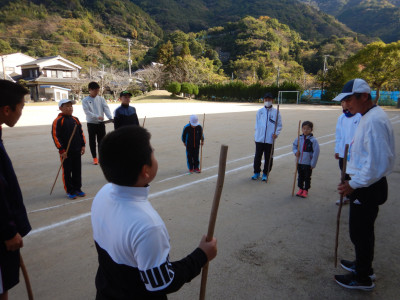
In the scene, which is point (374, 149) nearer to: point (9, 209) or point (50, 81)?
point (9, 209)

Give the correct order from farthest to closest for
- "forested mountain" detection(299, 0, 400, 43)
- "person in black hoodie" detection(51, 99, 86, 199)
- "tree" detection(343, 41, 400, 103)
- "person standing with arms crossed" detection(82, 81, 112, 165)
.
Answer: "forested mountain" detection(299, 0, 400, 43), "tree" detection(343, 41, 400, 103), "person standing with arms crossed" detection(82, 81, 112, 165), "person in black hoodie" detection(51, 99, 86, 199)

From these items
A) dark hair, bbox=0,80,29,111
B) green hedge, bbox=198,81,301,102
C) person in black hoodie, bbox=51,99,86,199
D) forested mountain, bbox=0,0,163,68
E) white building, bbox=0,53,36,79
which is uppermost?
forested mountain, bbox=0,0,163,68

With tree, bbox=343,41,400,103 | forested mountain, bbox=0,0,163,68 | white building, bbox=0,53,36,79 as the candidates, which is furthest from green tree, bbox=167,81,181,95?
white building, bbox=0,53,36,79

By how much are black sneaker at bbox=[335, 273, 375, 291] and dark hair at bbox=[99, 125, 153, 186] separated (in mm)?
2527

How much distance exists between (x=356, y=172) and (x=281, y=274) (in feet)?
4.30

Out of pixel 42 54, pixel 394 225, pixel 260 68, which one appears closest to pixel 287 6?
pixel 260 68

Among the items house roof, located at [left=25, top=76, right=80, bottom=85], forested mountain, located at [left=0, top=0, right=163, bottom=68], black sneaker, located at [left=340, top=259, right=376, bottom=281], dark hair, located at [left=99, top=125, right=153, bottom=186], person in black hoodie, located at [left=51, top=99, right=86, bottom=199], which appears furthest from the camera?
forested mountain, located at [left=0, top=0, right=163, bottom=68]

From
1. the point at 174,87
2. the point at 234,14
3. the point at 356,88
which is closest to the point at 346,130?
the point at 356,88

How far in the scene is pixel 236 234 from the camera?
3.72 m

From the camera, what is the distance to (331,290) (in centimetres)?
269

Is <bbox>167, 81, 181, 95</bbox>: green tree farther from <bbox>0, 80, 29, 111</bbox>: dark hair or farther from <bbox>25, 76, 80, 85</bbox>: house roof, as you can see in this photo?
<bbox>0, 80, 29, 111</bbox>: dark hair

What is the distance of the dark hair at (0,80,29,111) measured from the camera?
77.3 inches

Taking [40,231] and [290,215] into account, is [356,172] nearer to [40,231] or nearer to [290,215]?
[290,215]

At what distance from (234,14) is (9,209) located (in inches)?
5932
